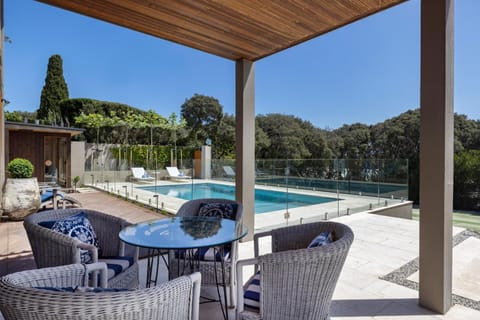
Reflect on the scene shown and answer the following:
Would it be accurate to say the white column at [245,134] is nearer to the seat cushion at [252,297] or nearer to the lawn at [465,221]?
the seat cushion at [252,297]

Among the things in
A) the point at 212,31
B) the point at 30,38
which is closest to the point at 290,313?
the point at 212,31

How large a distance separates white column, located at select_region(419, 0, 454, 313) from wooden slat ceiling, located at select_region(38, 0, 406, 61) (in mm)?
492

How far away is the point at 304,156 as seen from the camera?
20.6 m

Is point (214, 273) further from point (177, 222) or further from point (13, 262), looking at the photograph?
point (13, 262)

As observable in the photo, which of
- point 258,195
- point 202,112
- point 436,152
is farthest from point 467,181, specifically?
point 202,112

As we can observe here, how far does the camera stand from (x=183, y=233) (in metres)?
2.27

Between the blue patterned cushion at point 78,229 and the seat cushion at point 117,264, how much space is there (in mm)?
156

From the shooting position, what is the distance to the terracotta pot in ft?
16.7

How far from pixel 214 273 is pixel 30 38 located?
1642cm

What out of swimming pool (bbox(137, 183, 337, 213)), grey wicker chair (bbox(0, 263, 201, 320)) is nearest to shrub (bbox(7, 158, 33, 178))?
swimming pool (bbox(137, 183, 337, 213))

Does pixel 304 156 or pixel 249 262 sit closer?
pixel 249 262

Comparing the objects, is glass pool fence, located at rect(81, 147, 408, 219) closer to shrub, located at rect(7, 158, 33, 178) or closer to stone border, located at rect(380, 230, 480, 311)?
shrub, located at rect(7, 158, 33, 178)

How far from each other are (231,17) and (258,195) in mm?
4353

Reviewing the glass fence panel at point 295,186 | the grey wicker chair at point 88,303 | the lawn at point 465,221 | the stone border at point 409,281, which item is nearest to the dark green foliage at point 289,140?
the lawn at point 465,221
